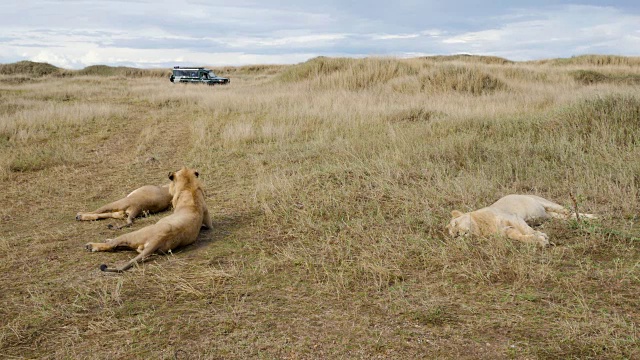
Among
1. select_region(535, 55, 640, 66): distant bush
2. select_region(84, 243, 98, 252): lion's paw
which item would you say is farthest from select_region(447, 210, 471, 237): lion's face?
select_region(535, 55, 640, 66): distant bush

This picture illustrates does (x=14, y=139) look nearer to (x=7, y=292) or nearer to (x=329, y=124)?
(x=329, y=124)

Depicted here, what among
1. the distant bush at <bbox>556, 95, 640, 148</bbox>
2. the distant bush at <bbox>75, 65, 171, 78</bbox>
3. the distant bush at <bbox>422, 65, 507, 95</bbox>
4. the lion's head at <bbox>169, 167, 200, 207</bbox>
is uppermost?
the distant bush at <bbox>75, 65, 171, 78</bbox>

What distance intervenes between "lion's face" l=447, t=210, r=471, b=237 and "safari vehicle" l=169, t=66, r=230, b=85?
2732 centimetres

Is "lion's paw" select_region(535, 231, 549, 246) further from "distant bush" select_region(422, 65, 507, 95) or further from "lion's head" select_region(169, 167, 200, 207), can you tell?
"distant bush" select_region(422, 65, 507, 95)

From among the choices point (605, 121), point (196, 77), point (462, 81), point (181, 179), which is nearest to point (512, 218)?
point (181, 179)

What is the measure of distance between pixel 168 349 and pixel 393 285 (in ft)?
5.75

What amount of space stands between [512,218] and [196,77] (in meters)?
29.3

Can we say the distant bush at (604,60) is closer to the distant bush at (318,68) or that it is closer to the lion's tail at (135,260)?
the distant bush at (318,68)

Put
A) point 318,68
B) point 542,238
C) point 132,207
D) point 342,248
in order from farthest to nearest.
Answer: point 318,68
point 132,207
point 342,248
point 542,238

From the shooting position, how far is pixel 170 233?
5.08 m

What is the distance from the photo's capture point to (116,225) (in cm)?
629

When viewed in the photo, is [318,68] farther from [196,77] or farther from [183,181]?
[183,181]

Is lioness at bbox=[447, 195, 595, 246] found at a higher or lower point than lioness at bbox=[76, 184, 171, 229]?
higher

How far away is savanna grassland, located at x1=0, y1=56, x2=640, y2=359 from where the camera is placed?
11.3 feet
